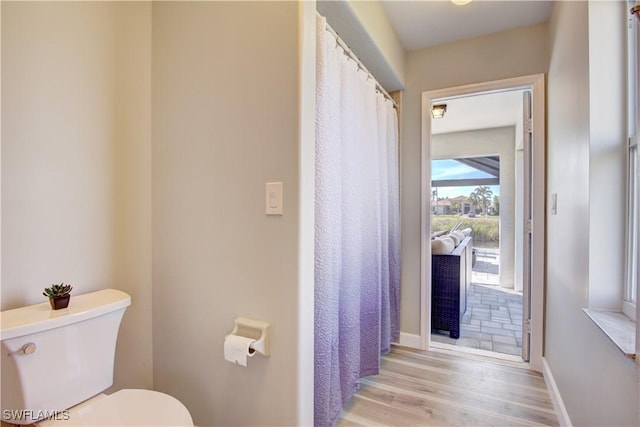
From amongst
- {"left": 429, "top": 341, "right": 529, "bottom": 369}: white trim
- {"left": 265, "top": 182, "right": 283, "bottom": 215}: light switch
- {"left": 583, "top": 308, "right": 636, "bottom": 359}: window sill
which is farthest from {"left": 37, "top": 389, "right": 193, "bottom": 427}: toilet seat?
{"left": 429, "top": 341, "right": 529, "bottom": 369}: white trim

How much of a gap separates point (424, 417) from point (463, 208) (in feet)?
15.4

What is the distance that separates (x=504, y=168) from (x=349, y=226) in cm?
450

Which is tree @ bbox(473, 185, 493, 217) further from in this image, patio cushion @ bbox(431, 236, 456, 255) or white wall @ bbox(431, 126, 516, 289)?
patio cushion @ bbox(431, 236, 456, 255)

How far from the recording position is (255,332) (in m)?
1.16

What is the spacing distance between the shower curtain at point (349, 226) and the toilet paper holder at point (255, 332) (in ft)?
0.83

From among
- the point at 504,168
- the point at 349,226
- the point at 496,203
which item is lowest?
the point at 349,226

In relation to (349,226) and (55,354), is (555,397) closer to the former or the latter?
(349,226)

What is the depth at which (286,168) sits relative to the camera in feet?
3.58

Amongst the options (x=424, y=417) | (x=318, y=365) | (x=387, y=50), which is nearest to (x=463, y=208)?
(x=387, y=50)

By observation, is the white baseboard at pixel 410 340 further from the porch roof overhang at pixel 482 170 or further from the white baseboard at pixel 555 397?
the porch roof overhang at pixel 482 170

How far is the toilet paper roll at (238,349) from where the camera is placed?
1085 millimetres

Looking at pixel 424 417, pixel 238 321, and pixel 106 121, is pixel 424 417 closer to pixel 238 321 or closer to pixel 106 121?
pixel 238 321

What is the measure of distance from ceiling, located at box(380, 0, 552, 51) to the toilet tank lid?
7.46ft

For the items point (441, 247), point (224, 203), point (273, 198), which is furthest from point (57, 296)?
point (441, 247)
